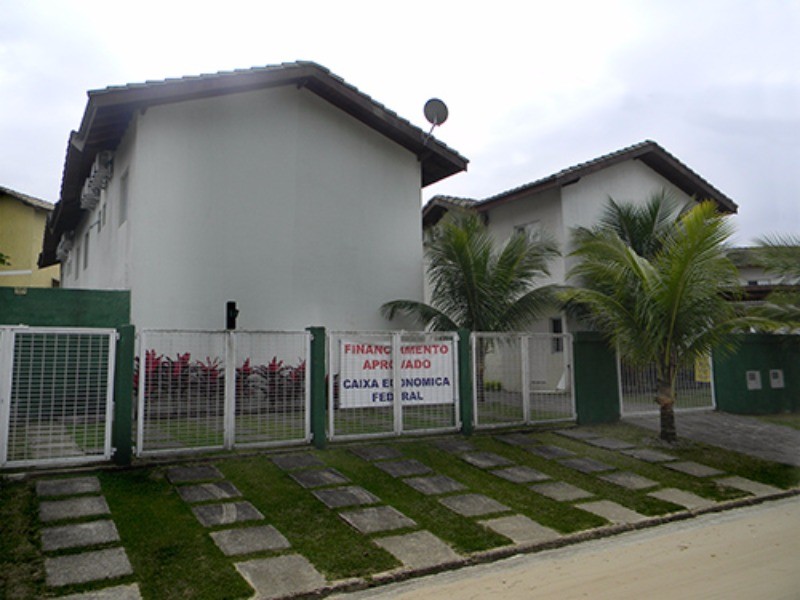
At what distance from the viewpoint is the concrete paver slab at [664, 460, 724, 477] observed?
805 centimetres

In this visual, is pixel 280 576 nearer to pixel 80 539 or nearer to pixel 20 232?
pixel 80 539

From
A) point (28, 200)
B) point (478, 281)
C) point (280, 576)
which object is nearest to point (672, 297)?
point (478, 281)

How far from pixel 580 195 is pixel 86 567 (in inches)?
548

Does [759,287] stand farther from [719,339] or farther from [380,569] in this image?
[380,569]

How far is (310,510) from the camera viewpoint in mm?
5969

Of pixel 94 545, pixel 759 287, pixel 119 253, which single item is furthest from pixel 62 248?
pixel 759 287

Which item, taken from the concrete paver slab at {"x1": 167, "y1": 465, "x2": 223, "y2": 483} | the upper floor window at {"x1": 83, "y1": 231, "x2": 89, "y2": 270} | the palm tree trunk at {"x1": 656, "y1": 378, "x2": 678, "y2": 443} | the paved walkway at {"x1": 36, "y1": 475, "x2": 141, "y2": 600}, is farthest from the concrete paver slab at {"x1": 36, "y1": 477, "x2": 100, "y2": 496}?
the upper floor window at {"x1": 83, "y1": 231, "x2": 89, "y2": 270}

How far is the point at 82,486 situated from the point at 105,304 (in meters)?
5.69

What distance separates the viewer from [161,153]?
1173 cm

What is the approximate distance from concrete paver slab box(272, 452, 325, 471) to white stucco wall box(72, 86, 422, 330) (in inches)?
197

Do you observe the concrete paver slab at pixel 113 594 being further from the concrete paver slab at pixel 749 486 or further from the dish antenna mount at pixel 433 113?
→ the dish antenna mount at pixel 433 113

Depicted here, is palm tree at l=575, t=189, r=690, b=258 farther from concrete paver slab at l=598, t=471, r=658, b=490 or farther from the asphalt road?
the asphalt road

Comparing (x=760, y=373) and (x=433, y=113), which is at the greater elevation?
(x=433, y=113)

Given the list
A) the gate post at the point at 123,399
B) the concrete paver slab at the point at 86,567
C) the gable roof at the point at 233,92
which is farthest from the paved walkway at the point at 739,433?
the concrete paver slab at the point at 86,567
